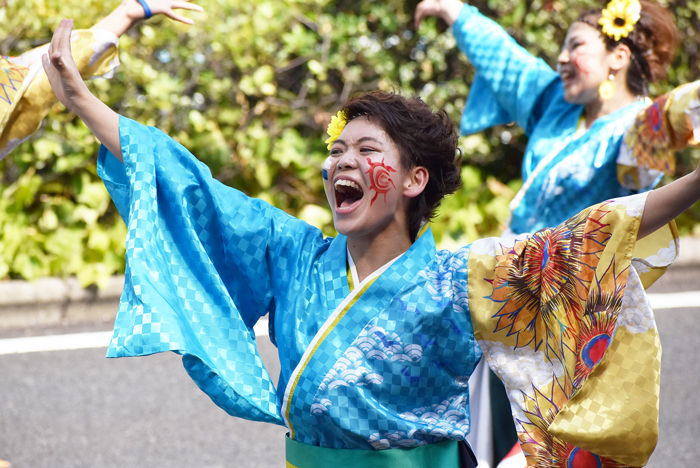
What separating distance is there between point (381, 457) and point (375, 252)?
45cm

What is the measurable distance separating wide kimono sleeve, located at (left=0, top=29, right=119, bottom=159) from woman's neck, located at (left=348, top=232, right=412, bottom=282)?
1.02m

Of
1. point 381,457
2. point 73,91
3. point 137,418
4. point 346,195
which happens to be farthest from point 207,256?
point 137,418

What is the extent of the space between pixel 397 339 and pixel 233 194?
551 millimetres

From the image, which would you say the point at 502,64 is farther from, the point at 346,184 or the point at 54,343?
the point at 54,343

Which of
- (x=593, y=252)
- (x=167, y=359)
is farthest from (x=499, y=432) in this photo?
(x=167, y=359)

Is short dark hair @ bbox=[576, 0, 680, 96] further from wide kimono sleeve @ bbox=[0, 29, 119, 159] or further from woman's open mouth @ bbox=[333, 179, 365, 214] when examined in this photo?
wide kimono sleeve @ bbox=[0, 29, 119, 159]

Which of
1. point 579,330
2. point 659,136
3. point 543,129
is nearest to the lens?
point 579,330

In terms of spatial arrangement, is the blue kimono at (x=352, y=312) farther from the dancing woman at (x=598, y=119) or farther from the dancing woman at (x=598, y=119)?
the dancing woman at (x=598, y=119)

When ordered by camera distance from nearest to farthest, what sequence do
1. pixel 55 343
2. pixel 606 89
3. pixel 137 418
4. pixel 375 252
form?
pixel 375 252 < pixel 606 89 < pixel 137 418 < pixel 55 343

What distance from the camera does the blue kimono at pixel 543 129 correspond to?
2.54 metres

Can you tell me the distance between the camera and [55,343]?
3871 mm

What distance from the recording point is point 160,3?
212 centimetres

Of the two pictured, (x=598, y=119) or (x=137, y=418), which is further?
(x=137, y=418)

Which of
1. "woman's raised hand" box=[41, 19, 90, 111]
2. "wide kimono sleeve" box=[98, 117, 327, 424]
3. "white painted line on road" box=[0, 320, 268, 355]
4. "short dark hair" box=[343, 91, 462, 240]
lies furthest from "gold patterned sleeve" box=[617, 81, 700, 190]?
"white painted line on road" box=[0, 320, 268, 355]
